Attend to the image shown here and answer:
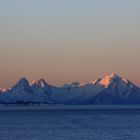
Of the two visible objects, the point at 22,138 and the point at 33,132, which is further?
the point at 33,132

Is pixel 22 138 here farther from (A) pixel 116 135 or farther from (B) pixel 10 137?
(A) pixel 116 135

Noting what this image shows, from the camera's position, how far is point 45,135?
108375 mm

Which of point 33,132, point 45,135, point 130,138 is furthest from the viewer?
point 33,132

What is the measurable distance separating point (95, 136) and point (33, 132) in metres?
13.4

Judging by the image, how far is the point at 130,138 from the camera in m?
100

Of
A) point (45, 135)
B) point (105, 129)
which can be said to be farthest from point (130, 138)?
point (105, 129)

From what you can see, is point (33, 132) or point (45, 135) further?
point (33, 132)

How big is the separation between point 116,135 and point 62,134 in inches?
313

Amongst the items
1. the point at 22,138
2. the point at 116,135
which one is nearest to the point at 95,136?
the point at 116,135

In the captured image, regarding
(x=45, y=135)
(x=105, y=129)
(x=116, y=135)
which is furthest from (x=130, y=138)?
(x=105, y=129)

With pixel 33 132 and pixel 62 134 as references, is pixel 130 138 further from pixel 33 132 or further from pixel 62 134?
pixel 33 132

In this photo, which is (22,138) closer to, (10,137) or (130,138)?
(10,137)

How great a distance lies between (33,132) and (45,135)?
7.63m

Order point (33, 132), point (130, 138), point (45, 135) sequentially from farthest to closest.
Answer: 1. point (33, 132)
2. point (45, 135)
3. point (130, 138)
